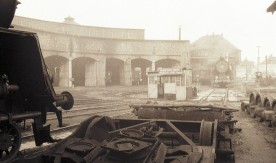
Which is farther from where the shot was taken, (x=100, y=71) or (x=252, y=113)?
(x=100, y=71)

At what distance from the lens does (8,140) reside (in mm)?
3578

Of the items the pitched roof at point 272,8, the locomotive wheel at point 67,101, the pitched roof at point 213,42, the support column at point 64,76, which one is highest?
the pitched roof at point 213,42

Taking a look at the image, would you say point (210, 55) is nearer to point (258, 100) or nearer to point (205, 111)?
point (258, 100)

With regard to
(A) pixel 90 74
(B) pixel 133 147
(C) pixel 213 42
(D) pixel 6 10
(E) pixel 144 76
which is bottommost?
(B) pixel 133 147

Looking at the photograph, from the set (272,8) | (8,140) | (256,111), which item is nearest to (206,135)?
(8,140)

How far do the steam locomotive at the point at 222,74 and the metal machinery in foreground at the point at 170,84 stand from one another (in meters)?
16.4

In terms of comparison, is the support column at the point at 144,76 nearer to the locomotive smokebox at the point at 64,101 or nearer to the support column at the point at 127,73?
the support column at the point at 127,73

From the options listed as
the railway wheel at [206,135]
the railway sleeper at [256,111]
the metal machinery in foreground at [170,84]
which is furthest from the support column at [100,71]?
the railway wheel at [206,135]

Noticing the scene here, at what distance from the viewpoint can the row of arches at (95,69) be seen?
1123 inches

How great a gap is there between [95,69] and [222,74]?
58.3 ft

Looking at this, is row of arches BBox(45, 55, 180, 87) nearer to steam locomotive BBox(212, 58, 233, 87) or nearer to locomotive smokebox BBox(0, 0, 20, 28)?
steam locomotive BBox(212, 58, 233, 87)

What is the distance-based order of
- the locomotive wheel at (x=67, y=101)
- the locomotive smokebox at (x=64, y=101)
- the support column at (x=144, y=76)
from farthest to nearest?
1. the support column at (x=144, y=76)
2. the locomotive wheel at (x=67, y=101)
3. the locomotive smokebox at (x=64, y=101)

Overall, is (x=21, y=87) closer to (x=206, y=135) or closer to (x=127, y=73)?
(x=206, y=135)

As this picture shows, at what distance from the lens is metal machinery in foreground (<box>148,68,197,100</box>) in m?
19.8
